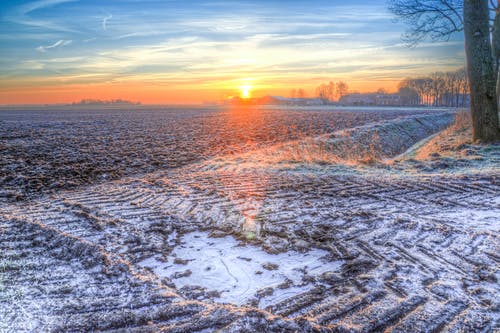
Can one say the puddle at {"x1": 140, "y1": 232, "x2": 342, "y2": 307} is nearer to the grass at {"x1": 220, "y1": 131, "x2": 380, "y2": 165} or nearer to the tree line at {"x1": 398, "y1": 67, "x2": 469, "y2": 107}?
the grass at {"x1": 220, "y1": 131, "x2": 380, "y2": 165}

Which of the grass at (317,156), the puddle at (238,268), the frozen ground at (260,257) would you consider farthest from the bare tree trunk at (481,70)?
the puddle at (238,268)

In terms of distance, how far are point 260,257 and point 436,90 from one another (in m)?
97.2

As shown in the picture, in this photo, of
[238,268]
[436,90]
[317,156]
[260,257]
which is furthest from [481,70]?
[436,90]

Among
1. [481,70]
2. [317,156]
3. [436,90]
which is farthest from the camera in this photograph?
[436,90]

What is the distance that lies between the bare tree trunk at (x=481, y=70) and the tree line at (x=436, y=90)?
7189 cm

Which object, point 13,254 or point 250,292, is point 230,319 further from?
point 13,254

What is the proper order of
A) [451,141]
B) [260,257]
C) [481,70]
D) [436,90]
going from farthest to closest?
[436,90], [451,141], [481,70], [260,257]

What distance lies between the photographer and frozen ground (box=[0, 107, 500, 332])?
290 cm

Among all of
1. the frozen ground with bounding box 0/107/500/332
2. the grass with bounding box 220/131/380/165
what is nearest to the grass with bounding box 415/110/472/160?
the grass with bounding box 220/131/380/165

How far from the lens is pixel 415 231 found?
176 inches

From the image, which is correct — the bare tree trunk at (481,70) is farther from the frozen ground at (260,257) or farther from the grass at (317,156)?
the frozen ground at (260,257)

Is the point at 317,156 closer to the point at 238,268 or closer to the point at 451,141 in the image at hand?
the point at 451,141

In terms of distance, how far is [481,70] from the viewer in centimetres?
1026

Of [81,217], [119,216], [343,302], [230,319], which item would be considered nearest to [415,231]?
[343,302]
